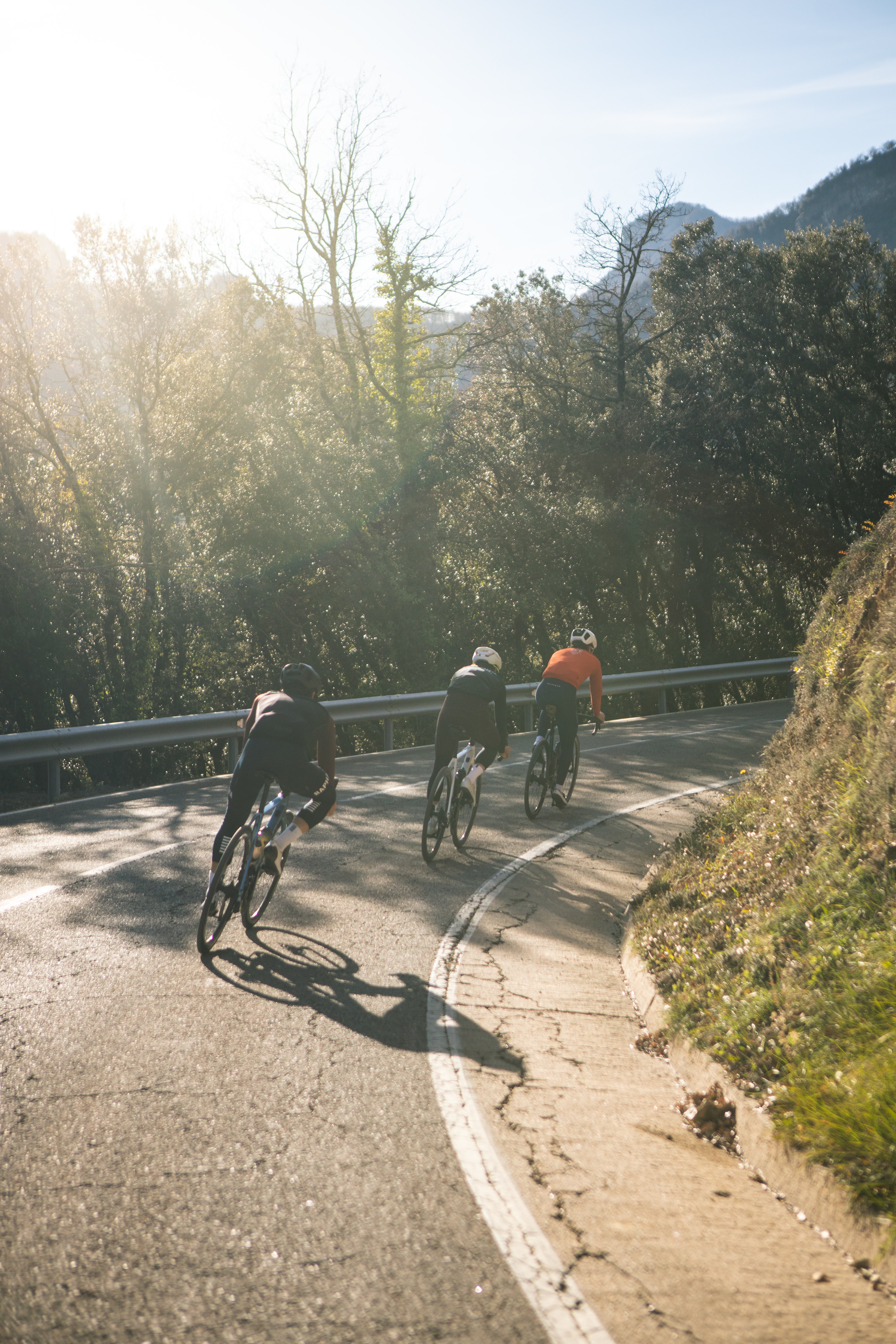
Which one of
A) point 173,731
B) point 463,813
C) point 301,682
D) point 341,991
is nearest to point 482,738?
point 463,813

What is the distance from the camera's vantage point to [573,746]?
12.0 metres

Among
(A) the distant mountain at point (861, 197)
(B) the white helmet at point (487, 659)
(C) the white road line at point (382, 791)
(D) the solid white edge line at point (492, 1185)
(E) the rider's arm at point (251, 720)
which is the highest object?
(A) the distant mountain at point (861, 197)

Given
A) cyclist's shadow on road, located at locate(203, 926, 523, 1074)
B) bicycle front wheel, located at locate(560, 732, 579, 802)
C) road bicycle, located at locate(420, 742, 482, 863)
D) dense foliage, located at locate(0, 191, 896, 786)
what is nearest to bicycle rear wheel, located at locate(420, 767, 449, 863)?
road bicycle, located at locate(420, 742, 482, 863)

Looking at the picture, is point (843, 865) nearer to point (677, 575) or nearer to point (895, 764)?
point (895, 764)

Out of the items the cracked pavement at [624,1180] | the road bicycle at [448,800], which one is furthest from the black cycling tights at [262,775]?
the road bicycle at [448,800]

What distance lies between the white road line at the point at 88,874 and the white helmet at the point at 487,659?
10.2 feet

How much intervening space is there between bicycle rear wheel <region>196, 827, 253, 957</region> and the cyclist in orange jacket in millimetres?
4992

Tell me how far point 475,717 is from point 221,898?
3534 millimetres

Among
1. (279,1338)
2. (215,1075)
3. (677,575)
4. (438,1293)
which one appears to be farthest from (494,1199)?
(677,575)

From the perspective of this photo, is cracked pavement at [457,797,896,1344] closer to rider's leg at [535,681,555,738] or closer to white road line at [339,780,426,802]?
rider's leg at [535,681,555,738]

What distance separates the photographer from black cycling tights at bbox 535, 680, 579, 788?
37.8 feet

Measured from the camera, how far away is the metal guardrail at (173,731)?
41.3ft

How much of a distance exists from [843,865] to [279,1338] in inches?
162

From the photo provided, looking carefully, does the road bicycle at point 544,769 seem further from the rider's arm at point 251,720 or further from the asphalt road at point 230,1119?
the rider's arm at point 251,720
